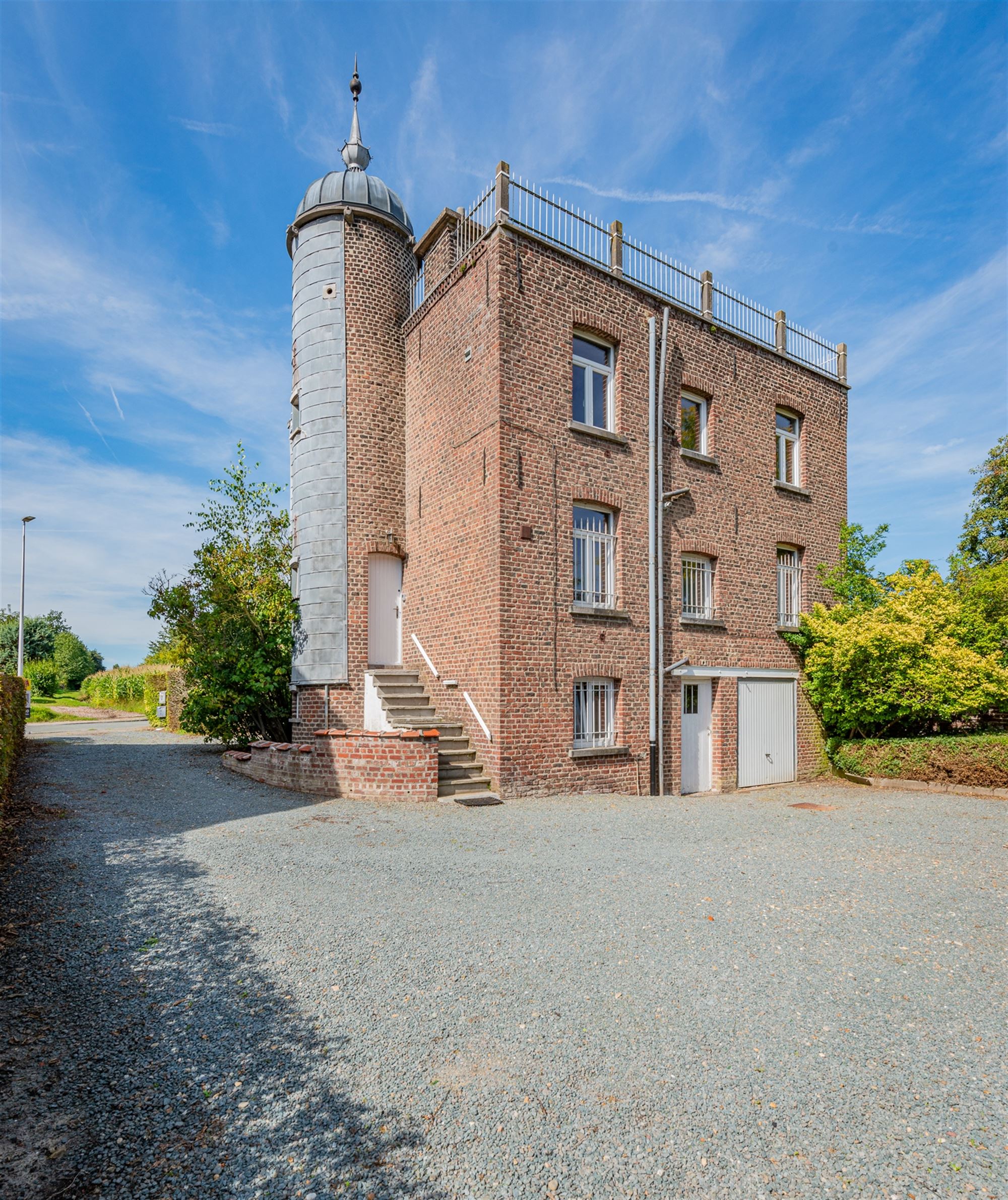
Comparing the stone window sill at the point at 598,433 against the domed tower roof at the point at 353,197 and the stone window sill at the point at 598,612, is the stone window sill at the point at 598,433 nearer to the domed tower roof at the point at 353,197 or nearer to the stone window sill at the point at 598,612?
the stone window sill at the point at 598,612

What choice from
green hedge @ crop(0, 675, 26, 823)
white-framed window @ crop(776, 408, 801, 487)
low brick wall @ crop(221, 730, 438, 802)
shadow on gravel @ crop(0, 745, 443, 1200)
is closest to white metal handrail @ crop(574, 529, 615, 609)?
low brick wall @ crop(221, 730, 438, 802)

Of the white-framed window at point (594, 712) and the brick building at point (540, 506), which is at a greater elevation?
the brick building at point (540, 506)

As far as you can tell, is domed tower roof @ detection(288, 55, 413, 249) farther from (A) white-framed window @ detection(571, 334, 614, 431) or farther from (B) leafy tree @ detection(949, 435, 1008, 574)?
(B) leafy tree @ detection(949, 435, 1008, 574)

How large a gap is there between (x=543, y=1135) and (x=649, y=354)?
39.4ft

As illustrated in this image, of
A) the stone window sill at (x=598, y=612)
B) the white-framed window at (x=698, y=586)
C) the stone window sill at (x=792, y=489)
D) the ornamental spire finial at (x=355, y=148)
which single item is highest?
the ornamental spire finial at (x=355, y=148)

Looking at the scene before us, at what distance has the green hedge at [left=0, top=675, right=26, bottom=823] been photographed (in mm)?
8227

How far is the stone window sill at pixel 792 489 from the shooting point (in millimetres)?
14609

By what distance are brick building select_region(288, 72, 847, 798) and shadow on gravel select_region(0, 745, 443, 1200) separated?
5479mm

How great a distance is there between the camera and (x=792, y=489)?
14.8 metres

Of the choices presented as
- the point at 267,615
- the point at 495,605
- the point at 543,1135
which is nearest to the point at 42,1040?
the point at 543,1135

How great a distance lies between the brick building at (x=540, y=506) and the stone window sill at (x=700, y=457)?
0.05 m

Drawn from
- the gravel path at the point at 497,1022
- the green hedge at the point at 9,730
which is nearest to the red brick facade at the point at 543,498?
the gravel path at the point at 497,1022

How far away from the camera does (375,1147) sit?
268cm

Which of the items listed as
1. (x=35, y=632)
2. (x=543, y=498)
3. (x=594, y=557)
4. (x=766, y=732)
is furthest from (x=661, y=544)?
(x=35, y=632)
